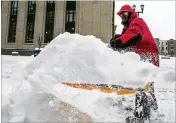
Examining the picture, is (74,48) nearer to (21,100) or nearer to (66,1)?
(21,100)

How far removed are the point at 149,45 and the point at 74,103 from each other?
48.8 inches

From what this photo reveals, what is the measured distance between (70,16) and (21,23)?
6233mm

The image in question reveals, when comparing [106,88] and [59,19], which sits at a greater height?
[59,19]

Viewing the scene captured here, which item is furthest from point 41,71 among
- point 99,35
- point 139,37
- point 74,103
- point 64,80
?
point 99,35

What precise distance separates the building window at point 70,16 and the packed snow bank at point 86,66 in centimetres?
3553

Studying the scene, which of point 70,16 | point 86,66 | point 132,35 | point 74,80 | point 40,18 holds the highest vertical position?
point 70,16

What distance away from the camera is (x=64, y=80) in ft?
12.3

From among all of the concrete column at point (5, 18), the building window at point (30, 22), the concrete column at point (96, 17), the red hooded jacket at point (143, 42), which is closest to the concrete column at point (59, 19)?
the building window at point (30, 22)

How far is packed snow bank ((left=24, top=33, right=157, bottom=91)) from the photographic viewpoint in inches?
148

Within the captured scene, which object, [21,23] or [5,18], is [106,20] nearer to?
[21,23]

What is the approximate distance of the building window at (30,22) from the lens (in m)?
40.8

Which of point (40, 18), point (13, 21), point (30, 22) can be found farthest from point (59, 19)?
point (13, 21)

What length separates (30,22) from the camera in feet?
136

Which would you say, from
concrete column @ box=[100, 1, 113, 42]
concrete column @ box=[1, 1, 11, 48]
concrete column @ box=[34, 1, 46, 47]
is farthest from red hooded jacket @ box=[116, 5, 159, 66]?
concrete column @ box=[1, 1, 11, 48]
